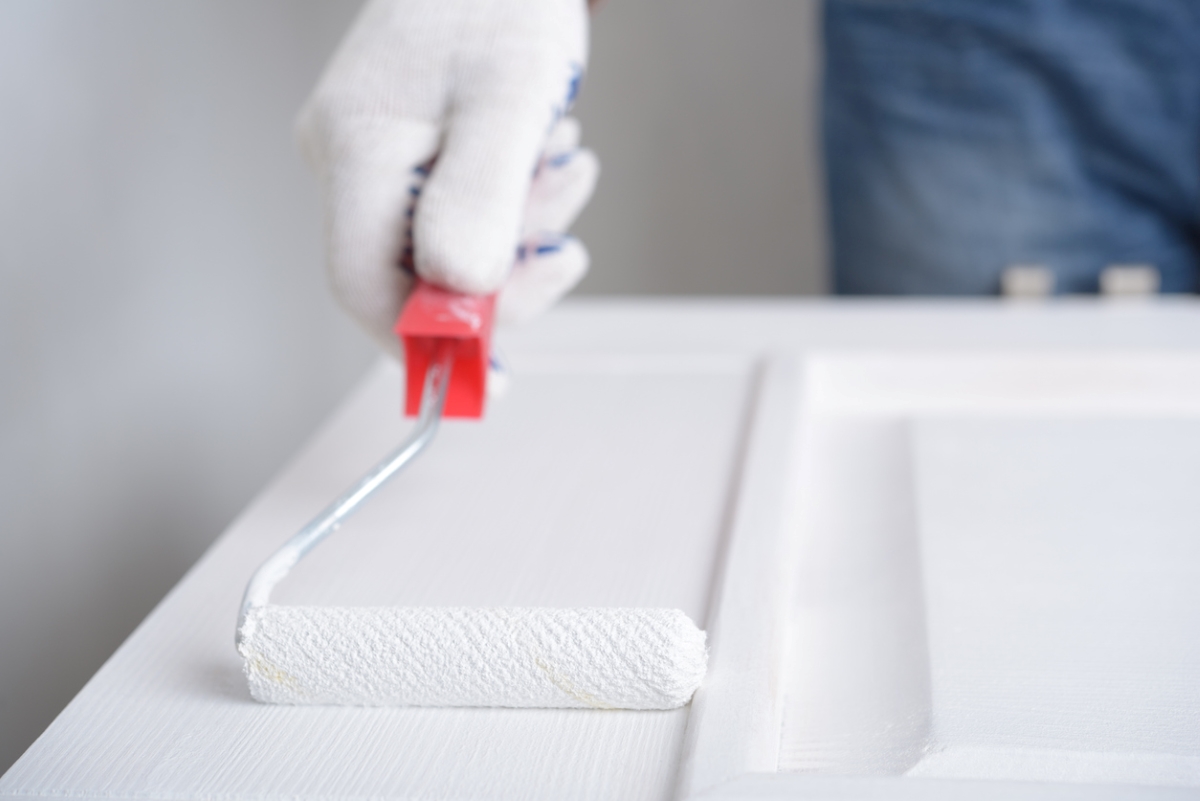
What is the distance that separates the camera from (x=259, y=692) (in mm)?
343

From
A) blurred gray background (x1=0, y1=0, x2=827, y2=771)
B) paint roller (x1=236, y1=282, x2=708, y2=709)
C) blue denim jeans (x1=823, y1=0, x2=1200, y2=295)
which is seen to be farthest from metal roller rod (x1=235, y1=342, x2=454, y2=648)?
blue denim jeans (x1=823, y1=0, x2=1200, y2=295)

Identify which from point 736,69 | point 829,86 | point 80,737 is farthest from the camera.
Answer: point 736,69

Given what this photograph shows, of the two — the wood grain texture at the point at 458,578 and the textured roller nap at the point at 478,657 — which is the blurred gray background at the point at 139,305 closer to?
the wood grain texture at the point at 458,578

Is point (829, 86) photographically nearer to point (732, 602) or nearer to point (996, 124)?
point (996, 124)

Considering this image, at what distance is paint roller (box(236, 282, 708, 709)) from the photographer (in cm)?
33

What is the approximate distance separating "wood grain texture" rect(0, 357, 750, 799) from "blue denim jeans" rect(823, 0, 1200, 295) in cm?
43

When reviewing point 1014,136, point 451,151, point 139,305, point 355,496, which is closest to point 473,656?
point 355,496

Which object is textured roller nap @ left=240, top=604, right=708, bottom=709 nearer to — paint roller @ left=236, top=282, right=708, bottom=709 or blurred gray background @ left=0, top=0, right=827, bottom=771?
paint roller @ left=236, top=282, right=708, bottom=709

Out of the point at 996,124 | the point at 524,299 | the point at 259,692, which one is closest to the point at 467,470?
the point at 524,299

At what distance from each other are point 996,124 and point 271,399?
0.70 m

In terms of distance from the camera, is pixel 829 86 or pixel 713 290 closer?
pixel 829 86

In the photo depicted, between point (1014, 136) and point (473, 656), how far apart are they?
2.59ft

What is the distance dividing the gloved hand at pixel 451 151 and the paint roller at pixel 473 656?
0.52ft

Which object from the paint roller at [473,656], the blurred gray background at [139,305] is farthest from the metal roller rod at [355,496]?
the blurred gray background at [139,305]
